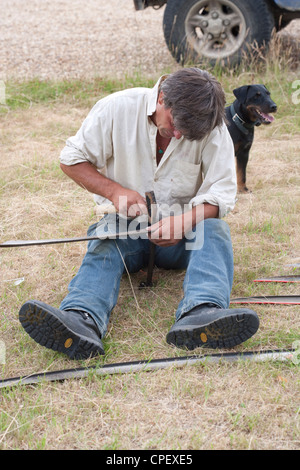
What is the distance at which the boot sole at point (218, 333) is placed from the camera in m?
2.16

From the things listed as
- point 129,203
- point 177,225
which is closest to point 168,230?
point 177,225

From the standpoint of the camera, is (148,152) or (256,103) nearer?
(148,152)

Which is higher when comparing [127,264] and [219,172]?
[219,172]

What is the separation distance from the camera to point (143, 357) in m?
2.36

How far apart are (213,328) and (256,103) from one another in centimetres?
225

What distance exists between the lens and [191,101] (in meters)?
2.26

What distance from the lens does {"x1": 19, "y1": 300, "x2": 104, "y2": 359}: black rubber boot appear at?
6.98 ft

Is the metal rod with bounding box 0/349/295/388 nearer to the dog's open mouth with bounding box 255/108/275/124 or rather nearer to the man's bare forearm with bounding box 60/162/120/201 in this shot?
the man's bare forearm with bounding box 60/162/120/201

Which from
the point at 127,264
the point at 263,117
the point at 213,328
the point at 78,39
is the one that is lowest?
the point at 78,39

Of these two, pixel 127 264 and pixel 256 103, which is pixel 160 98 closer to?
pixel 127 264

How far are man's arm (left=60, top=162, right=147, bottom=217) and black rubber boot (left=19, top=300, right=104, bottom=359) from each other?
0.59 m

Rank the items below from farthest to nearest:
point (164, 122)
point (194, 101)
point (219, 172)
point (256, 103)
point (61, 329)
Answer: point (256, 103) < point (219, 172) < point (164, 122) < point (194, 101) < point (61, 329)

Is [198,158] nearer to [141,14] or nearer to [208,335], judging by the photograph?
[208,335]

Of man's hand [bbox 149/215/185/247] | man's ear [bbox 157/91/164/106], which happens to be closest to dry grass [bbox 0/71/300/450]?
man's hand [bbox 149/215/185/247]
